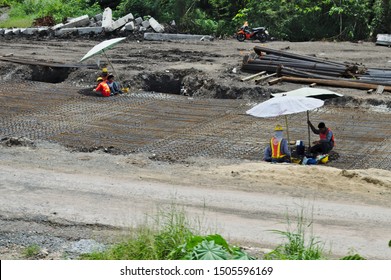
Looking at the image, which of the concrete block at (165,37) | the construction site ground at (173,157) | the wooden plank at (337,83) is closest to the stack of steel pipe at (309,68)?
the wooden plank at (337,83)

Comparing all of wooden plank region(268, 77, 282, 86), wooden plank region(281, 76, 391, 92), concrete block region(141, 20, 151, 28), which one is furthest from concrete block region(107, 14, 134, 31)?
wooden plank region(281, 76, 391, 92)

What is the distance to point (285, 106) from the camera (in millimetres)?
15383

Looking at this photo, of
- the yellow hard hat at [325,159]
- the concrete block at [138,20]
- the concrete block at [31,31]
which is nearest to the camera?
the yellow hard hat at [325,159]

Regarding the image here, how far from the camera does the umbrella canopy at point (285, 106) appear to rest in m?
15.3

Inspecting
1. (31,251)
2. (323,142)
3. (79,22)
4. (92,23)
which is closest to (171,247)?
(31,251)

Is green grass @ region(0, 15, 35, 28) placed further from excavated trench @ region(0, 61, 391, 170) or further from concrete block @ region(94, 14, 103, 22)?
excavated trench @ region(0, 61, 391, 170)

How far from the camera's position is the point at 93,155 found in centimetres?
1720

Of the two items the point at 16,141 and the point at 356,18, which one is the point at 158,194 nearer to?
the point at 16,141

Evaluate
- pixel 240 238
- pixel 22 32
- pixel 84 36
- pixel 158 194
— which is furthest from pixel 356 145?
pixel 22 32

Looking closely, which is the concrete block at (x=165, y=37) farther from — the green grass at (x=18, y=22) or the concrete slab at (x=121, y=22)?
the green grass at (x=18, y=22)

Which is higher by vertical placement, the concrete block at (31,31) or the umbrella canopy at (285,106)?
the umbrella canopy at (285,106)

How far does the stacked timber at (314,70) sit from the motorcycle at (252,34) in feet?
18.9

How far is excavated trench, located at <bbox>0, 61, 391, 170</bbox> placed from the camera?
58.0 ft

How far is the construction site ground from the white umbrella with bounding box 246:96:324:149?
1.13m
